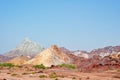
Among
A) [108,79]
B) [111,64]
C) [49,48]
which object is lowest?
[108,79]

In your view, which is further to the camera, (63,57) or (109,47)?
(109,47)

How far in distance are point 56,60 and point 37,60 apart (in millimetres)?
4239

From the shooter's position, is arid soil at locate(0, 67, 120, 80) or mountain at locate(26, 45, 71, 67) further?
mountain at locate(26, 45, 71, 67)

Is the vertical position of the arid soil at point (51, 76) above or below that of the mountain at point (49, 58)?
below

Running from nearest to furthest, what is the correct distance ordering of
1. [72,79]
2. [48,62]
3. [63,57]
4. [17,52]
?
[72,79]
[48,62]
[63,57]
[17,52]

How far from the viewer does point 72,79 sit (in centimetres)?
3603

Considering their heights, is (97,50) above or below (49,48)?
above

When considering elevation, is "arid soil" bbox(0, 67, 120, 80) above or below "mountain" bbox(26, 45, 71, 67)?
below

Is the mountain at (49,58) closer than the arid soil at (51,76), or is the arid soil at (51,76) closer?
the arid soil at (51,76)

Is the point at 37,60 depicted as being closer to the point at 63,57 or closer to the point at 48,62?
the point at 48,62

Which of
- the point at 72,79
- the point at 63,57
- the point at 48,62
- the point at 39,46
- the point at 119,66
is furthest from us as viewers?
the point at 39,46

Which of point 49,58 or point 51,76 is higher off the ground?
point 49,58

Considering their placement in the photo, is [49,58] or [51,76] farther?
[49,58]

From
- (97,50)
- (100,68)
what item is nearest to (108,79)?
(100,68)
